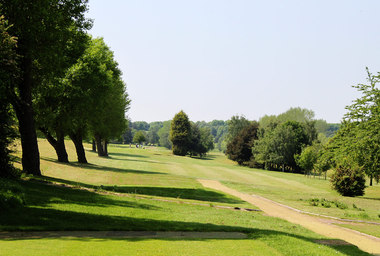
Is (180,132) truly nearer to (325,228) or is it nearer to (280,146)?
(280,146)

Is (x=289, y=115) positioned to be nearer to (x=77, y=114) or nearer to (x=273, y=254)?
(x=77, y=114)

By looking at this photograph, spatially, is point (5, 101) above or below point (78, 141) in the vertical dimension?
above

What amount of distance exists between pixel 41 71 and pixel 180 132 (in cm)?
8463

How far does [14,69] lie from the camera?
17922 millimetres

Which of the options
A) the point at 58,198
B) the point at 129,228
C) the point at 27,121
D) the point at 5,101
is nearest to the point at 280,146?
the point at 27,121

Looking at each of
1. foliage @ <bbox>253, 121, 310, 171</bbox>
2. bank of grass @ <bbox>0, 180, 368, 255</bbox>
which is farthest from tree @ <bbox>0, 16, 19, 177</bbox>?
foliage @ <bbox>253, 121, 310, 171</bbox>

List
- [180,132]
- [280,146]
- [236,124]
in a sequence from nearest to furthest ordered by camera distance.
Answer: [280,146] → [180,132] → [236,124]

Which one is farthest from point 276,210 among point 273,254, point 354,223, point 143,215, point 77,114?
point 77,114

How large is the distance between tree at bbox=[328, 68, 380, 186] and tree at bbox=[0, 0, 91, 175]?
71.3ft

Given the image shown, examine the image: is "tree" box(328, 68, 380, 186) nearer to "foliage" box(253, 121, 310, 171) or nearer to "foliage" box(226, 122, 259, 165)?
"foliage" box(253, 121, 310, 171)

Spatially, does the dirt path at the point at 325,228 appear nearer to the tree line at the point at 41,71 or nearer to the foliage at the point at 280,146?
the tree line at the point at 41,71

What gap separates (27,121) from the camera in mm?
22156

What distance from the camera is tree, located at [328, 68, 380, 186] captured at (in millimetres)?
24828

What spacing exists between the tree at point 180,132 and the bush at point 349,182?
2933 inches
